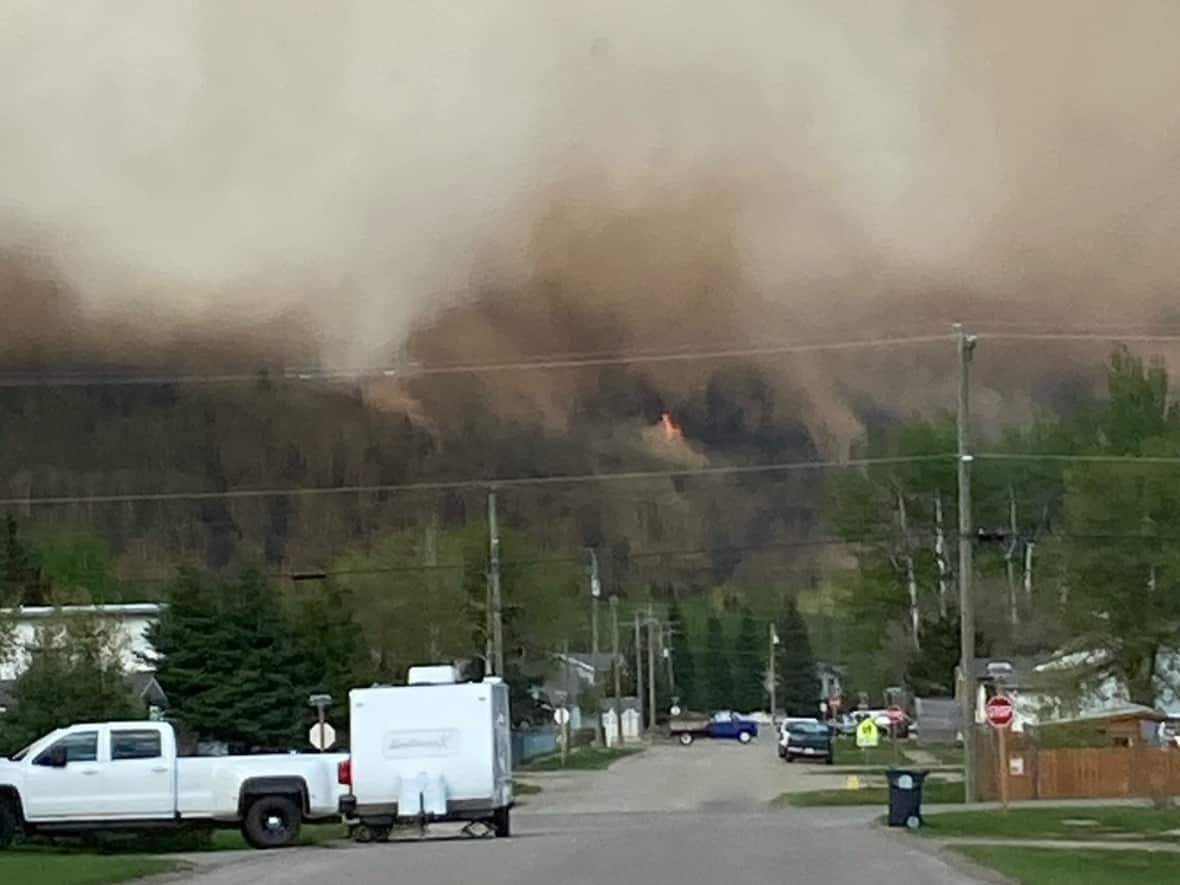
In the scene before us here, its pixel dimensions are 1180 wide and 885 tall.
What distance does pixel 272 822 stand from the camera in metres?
37.8

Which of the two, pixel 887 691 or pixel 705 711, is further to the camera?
pixel 705 711

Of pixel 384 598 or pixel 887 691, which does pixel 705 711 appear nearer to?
pixel 887 691

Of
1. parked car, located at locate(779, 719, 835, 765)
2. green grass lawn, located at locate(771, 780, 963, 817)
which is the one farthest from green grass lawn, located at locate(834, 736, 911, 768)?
green grass lawn, located at locate(771, 780, 963, 817)

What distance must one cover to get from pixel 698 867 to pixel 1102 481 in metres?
39.8

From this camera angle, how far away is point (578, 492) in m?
91.6

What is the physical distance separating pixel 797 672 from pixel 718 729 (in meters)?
33.0

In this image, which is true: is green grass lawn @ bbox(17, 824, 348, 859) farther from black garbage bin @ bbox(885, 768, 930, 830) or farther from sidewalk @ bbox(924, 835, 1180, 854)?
sidewalk @ bbox(924, 835, 1180, 854)

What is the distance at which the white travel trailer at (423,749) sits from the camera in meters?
37.6

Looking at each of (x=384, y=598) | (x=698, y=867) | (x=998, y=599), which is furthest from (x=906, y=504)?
(x=698, y=867)

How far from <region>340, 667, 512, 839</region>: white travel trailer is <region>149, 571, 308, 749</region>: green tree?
26322 mm

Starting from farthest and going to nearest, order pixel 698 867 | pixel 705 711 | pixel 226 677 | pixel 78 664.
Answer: pixel 705 711 < pixel 226 677 < pixel 78 664 < pixel 698 867

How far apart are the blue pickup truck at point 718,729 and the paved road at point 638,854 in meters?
78.7

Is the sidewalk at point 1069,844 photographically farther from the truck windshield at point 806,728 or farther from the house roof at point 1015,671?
the truck windshield at point 806,728

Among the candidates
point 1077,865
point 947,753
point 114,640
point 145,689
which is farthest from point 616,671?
point 1077,865
